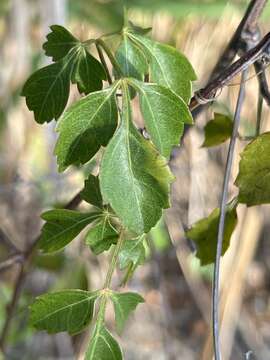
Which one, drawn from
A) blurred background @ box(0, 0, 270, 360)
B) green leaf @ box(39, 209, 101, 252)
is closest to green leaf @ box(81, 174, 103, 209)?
green leaf @ box(39, 209, 101, 252)

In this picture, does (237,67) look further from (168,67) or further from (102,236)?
(102,236)

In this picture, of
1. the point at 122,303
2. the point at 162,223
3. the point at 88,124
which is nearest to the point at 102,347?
the point at 122,303

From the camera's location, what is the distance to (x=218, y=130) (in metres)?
0.66

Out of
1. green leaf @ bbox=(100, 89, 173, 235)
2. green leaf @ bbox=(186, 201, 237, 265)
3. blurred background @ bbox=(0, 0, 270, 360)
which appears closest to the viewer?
green leaf @ bbox=(100, 89, 173, 235)

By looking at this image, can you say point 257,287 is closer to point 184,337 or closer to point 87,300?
point 184,337

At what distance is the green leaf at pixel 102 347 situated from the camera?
1.64 ft

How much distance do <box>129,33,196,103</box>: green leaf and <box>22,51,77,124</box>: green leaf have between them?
0.06 meters

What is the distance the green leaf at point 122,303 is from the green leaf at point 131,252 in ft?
0.09

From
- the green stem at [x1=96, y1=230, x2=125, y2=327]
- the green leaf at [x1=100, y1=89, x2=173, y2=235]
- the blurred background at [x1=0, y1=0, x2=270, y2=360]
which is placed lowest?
the blurred background at [x1=0, y1=0, x2=270, y2=360]

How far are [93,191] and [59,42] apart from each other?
0.39 ft

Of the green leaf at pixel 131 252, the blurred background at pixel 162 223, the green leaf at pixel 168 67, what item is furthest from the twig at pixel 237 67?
the blurred background at pixel 162 223

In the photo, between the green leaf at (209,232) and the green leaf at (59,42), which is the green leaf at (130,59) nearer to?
the green leaf at (59,42)

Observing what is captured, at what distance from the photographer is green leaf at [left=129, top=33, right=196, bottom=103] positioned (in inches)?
20.4

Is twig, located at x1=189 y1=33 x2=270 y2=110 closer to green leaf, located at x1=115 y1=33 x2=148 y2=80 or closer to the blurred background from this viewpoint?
green leaf, located at x1=115 y1=33 x2=148 y2=80
